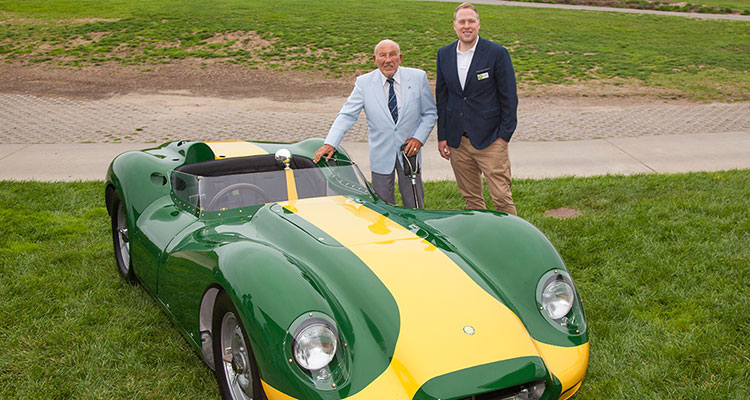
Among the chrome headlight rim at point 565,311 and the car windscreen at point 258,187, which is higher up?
the car windscreen at point 258,187

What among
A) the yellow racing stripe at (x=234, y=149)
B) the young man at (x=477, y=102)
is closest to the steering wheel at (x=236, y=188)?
the yellow racing stripe at (x=234, y=149)

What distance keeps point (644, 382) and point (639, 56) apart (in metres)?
18.2

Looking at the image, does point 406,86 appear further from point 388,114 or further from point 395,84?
point 388,114

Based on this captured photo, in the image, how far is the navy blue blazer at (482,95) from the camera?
5.06m

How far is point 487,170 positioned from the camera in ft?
17.6

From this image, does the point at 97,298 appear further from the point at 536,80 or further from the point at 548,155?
the point at 536,80

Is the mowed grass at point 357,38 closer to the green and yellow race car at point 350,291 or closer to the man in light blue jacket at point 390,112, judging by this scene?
the man in light blue jacket at point 390,112

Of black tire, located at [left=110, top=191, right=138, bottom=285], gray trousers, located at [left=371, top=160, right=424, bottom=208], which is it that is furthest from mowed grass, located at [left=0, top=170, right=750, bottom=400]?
gray trousers, located at [left=371, top=160, right=424, bottom=208]

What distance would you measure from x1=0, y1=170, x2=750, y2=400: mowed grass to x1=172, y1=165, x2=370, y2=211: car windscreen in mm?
902

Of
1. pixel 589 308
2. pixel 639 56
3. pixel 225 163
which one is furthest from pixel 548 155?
pixel 639 56

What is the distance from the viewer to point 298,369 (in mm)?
2723

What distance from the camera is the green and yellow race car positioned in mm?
2773

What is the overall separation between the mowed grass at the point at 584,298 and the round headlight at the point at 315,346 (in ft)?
3.60

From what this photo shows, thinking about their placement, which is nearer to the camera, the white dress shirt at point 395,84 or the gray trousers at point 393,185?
the white dress shirt at point 395,84
